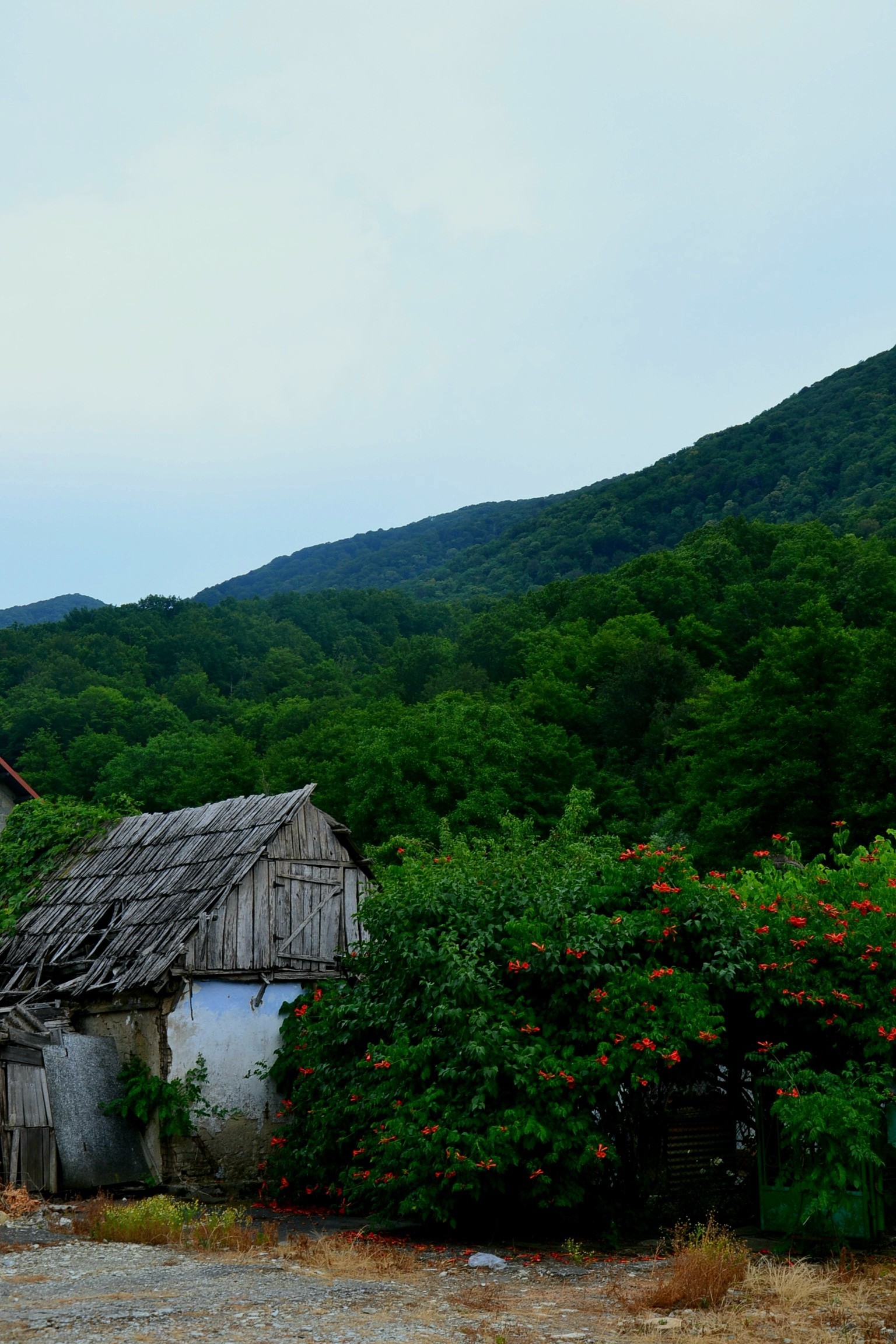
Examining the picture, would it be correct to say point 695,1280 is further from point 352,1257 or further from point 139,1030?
point 139,1030

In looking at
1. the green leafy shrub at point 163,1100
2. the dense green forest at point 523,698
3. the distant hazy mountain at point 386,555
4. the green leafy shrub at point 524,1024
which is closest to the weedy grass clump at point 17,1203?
the green leafy shrub at point 163,1100

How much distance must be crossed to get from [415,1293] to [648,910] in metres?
4.71

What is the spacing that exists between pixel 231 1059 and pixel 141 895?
3299mm

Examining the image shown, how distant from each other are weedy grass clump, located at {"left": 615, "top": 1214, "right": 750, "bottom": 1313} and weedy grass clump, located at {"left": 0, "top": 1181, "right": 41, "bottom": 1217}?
7.98m

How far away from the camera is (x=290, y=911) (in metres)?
19.9

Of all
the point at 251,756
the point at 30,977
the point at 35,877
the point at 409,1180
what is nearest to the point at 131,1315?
the point at 409,1180

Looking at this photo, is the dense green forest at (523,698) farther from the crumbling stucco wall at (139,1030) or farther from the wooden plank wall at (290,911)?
the crumbling stucco wall at (139,1030)

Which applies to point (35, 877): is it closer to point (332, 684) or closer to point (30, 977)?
point (30, 977)

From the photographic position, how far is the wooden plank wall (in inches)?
738

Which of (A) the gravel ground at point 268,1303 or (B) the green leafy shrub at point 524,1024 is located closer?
(A) the gravel ground at point 268,1303

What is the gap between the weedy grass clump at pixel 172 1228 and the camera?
12.6 metres

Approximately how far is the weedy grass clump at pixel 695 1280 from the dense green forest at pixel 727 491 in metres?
59.6

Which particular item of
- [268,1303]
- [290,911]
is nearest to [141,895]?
[290,911]

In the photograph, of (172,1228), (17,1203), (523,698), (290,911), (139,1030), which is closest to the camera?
(172,1228)
